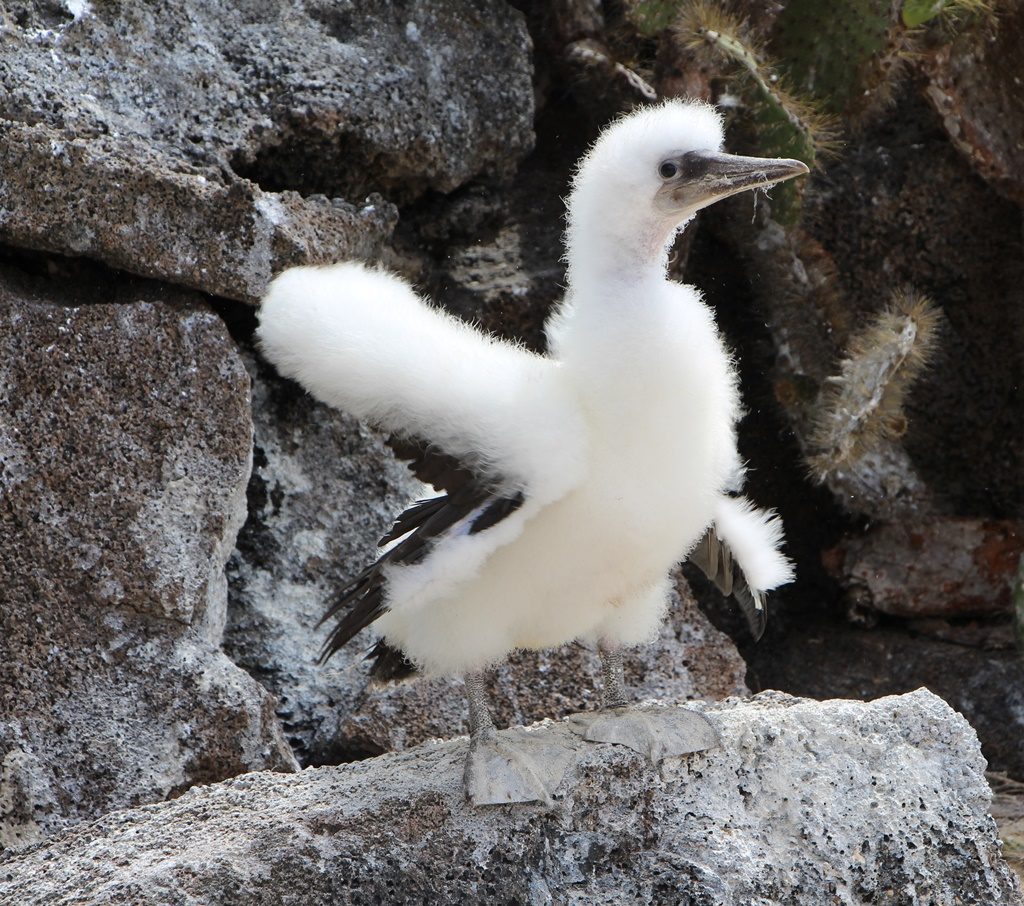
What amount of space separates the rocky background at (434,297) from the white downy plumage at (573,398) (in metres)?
0.42

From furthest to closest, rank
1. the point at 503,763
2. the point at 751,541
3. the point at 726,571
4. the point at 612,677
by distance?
the point at 726,571 < the point at 751,541 < the point at 612,677 < the point at 503,763

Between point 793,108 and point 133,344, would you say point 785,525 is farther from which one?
point 133,344

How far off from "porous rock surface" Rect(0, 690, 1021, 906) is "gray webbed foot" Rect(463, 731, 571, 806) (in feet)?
0.09

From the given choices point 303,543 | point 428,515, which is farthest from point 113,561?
point 428,515

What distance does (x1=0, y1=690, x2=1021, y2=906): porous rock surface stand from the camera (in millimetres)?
2518

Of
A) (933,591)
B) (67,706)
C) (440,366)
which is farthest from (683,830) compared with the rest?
(933,591)

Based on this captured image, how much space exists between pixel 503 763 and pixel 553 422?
66cm

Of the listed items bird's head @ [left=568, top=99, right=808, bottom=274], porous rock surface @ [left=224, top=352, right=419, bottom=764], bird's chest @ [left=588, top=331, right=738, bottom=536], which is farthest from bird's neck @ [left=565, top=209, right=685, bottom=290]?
porous rock surface @ [left=224, top=352, right=419, bottom=764]

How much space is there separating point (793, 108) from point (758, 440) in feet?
4.19

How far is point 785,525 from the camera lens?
5047 mm

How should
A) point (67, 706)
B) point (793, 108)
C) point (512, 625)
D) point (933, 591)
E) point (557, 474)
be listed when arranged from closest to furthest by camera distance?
point (557, 474), point (512, 625), point (67, 706), point (793, 108), point (933, 591)

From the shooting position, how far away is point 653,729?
2746 millimetres

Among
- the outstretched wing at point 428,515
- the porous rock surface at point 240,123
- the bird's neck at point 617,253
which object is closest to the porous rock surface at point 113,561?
the porous rock surface at point 240,123

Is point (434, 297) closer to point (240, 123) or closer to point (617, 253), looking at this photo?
point (240, 123)
